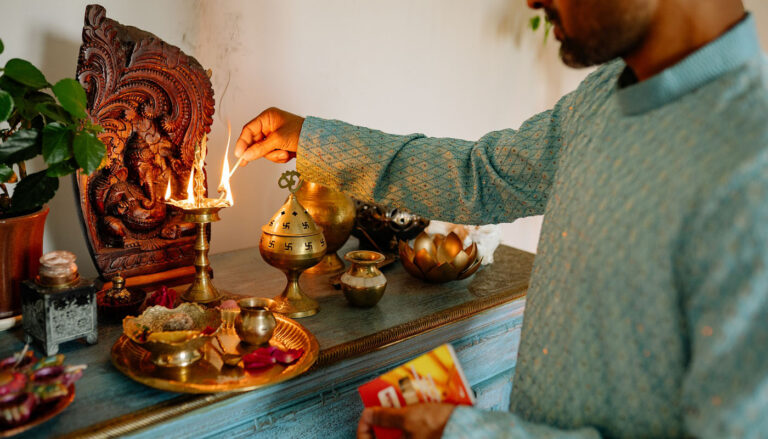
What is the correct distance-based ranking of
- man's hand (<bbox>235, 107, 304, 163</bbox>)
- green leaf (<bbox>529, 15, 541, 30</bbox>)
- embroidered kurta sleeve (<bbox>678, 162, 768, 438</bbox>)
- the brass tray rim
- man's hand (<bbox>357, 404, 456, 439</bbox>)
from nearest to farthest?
embroidered kurta sleeve (<bbox>678, 162, 768, 438</bbox>)
the brass tray rim
man's hand (<bbox>357, 404, 456, 439</bbox>)
man's hand (<bbox>235, 107, 304, 163</bbox>)
green leaf (<bbox>529, 15, 541, 30</bbox>)

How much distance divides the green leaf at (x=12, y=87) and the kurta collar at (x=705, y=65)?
40.5 inches

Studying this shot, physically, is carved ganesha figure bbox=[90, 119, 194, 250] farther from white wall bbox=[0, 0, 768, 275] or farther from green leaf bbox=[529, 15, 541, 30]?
green leaf bbox=[529, 15, 541, 30]

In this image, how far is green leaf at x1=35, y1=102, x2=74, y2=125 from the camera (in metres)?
0.95

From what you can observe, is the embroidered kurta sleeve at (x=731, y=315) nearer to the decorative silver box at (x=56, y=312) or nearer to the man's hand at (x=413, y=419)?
the man's hand at (x=413, y=419)

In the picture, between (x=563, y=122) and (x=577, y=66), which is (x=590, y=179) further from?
(x=563, y=122)

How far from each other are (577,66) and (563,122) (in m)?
0.25

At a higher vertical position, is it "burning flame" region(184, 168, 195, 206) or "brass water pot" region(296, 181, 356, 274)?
"burning flame" region(184, 168, 195, 206)

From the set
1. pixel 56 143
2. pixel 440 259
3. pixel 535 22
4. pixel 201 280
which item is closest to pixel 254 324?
pixel 201 280

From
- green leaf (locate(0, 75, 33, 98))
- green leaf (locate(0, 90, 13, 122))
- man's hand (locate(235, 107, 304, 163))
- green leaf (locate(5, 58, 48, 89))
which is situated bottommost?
man's hand (locate(235, 107, 304, 163))

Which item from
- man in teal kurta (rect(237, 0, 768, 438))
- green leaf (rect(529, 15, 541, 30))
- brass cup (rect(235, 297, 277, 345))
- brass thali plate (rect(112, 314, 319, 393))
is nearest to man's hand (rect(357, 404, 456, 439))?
man in teal kurta (rect(237, 0, 768, 438))

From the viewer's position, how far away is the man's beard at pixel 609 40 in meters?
0.74

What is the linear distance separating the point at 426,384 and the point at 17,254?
2.65 ft

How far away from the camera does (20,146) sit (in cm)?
94

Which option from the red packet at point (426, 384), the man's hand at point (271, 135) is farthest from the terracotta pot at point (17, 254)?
the red packet at point (426, 384)
